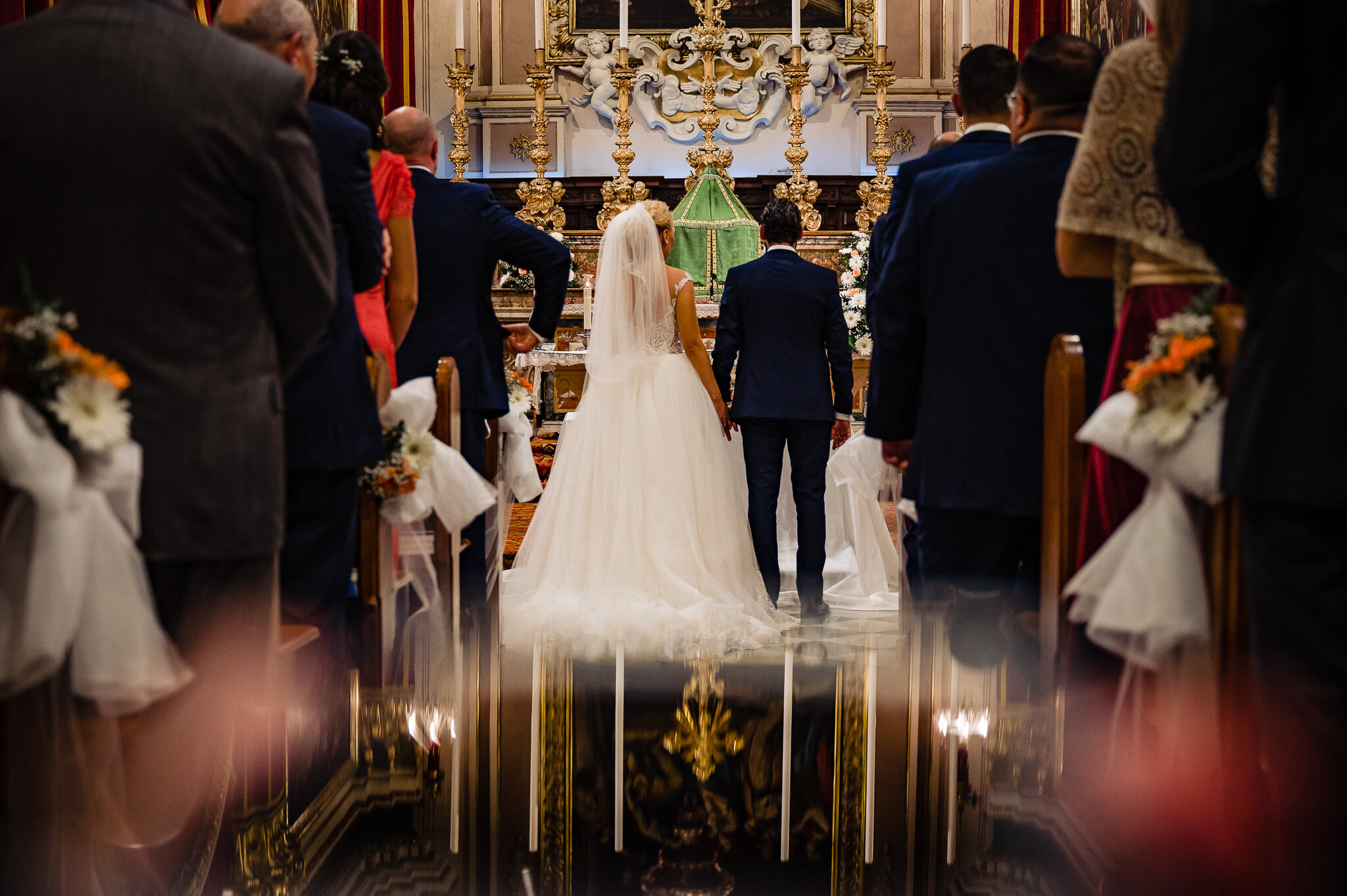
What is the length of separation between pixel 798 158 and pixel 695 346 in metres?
3.18

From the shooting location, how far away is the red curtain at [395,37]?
10.5 metres

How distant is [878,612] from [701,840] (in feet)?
9.43

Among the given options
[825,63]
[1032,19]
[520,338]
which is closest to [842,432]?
[520,338]

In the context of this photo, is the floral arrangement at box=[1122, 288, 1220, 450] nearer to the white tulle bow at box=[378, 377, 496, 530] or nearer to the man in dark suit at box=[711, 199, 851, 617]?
the white tulle bow at box=[378, 377, 496, 530]

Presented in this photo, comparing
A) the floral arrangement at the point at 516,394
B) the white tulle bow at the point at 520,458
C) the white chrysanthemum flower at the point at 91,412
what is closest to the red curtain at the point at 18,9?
the floral arrangement at the point at 516,394

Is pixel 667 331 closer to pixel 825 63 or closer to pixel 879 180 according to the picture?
pixel 879 180

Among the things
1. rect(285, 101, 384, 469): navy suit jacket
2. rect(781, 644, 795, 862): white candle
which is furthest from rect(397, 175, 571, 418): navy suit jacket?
rect(781, 644, 795, 862): white candle

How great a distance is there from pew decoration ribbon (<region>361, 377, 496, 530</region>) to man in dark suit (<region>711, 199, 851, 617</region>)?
1.74 meters

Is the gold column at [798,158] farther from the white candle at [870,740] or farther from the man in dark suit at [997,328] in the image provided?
the man in dark suit at [997,328]

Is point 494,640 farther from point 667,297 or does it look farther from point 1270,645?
point 1270,645

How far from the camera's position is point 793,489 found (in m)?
5.07

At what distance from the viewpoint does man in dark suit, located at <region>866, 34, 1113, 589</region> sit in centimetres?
299

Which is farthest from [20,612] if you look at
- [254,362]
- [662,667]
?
[662,667]

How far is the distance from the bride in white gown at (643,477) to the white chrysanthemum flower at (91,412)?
115 inches
